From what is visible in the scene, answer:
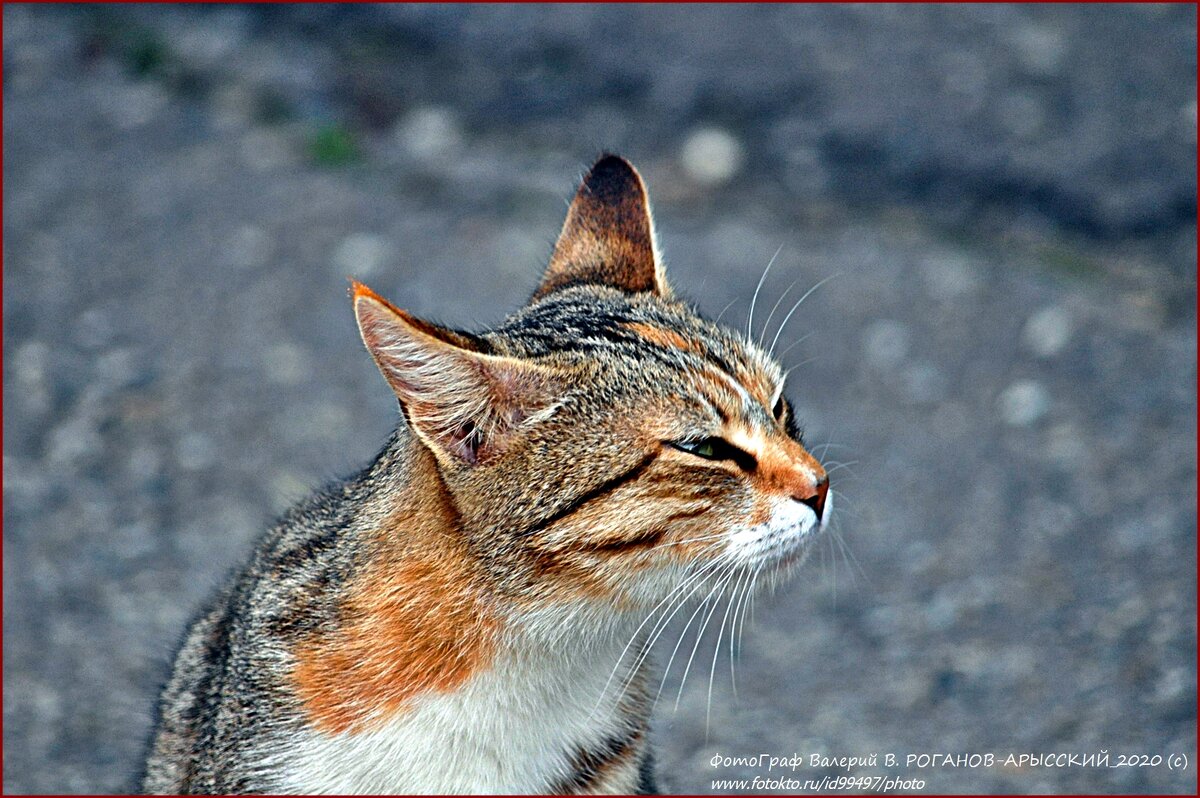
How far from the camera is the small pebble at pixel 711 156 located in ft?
30.0

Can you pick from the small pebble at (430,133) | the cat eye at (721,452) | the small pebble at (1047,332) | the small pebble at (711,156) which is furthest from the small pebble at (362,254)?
the cat eye at (721,452)

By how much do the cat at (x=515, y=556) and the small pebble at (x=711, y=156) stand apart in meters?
4.83

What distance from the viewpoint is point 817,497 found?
3957 millimetres

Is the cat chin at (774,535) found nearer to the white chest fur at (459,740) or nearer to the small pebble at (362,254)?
the white chest fur at (459,740)

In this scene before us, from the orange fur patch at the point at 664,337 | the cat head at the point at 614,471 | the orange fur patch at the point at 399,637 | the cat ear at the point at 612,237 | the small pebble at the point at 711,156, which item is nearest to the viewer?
the cat head at the point at 614,471

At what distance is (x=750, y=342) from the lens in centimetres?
443

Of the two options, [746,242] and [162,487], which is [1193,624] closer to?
[746,242]

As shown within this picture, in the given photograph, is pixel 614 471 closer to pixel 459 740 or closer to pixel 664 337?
pixel 664 337

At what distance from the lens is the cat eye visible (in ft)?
→ 13.0

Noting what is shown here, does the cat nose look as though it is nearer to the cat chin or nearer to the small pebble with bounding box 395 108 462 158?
the cat chin

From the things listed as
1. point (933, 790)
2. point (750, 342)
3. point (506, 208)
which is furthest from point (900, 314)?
point (750, 342)

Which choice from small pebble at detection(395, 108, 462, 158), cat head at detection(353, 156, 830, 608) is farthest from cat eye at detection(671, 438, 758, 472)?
small pebble at detection(395, 108, 462, 158)

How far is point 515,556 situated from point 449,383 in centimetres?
57

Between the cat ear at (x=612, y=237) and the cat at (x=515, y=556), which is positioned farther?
the cat ear at (x=612, y=237)
